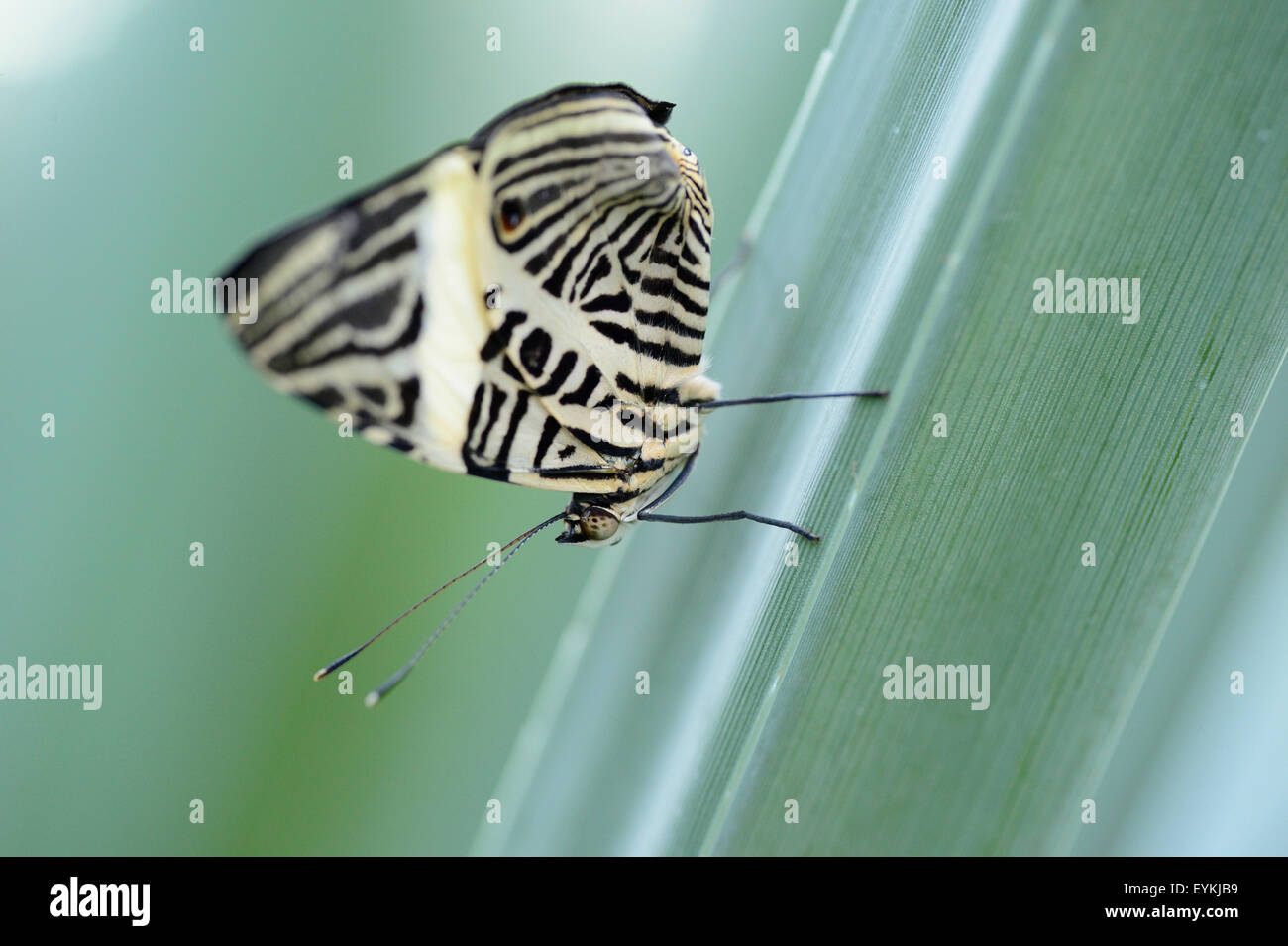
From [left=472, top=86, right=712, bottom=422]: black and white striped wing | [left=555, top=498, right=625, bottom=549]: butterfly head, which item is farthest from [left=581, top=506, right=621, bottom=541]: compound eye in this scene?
[left=472, top=86, right=712, bottom=422]: black and white striped wing

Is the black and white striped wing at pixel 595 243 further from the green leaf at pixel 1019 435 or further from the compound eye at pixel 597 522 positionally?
the green leaf at pixel 1019 435

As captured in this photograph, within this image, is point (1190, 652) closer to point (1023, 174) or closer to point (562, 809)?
point (1023, 174)

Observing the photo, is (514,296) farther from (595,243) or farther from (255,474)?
(255,474)

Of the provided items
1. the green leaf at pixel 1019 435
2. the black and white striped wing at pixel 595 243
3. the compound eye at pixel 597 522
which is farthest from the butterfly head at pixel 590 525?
the green leaf at pixel 1019 435

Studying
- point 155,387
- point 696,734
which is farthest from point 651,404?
point 155,387

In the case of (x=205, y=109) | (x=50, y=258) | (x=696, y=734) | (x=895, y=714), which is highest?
(x=205, y=109)

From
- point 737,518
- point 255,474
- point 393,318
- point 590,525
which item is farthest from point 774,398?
point 255,474

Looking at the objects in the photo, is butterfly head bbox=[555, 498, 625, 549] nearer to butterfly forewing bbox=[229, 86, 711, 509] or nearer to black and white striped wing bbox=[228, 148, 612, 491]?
butterfly forewing bbox=[229, 86, 711, 509]
